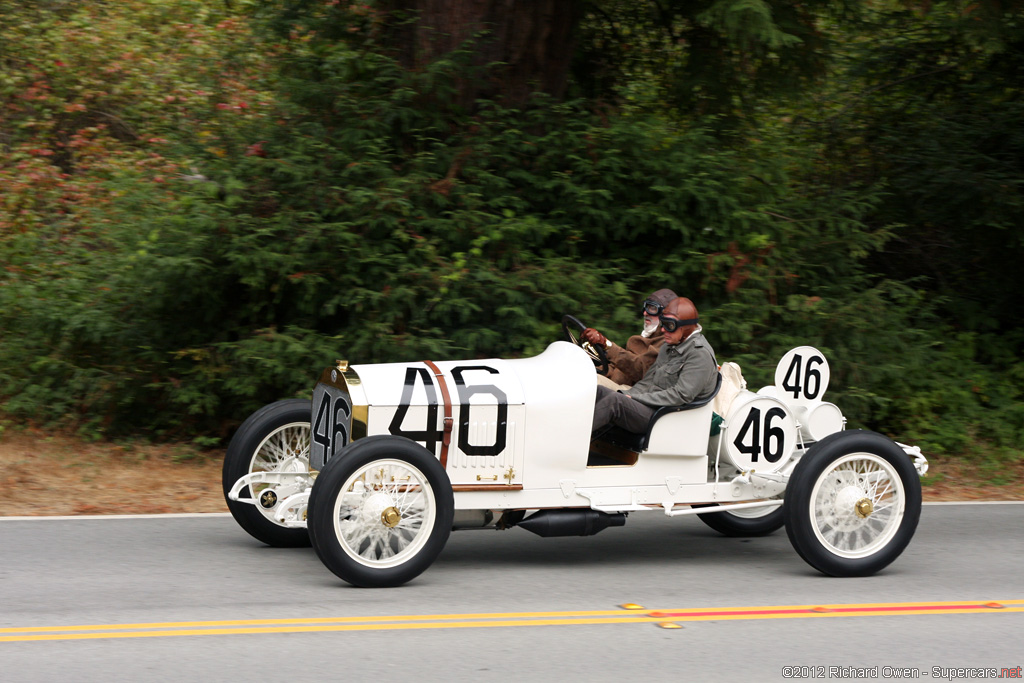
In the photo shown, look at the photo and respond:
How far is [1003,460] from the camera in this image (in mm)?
11273

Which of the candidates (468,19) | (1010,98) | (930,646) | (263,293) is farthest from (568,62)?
(930,646)

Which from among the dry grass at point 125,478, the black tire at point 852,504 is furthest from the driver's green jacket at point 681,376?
the dry grass at point 125,478

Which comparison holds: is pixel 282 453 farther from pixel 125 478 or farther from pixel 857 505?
pixel 857 505

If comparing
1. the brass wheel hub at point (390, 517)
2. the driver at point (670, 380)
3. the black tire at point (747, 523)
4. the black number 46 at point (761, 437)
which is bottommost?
the black tire at point (747, 523)

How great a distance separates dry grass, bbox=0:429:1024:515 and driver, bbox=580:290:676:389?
3174 mm

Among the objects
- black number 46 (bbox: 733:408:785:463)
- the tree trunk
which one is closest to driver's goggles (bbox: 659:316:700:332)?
black number 46 (bbox: 733:408:785:463)

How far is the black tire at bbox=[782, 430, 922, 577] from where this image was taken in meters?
6.56

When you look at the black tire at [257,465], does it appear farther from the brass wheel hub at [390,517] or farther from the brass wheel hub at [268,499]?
the brass wheel hub at [390,517]

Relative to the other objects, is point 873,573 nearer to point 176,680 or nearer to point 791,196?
point 176,680

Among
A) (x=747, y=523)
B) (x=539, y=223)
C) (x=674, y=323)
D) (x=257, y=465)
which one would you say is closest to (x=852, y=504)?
(x=747, y=523)

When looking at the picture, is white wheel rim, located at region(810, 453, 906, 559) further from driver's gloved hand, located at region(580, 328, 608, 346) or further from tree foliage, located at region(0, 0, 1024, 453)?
tree foliage, located at region(0, 0, 1024, 453)

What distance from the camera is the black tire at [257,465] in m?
7.03

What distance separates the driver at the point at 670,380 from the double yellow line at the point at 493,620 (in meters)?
1.24

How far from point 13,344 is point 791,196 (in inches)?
338
